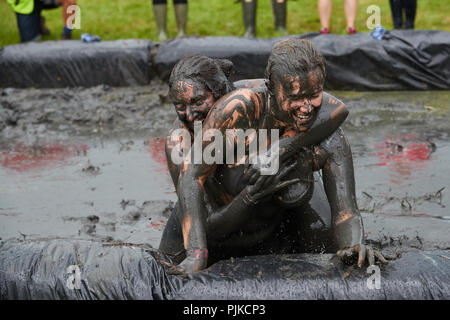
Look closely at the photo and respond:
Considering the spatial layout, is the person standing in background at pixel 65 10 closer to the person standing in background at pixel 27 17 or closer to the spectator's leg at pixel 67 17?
the spectator's leg at pixel 67 17

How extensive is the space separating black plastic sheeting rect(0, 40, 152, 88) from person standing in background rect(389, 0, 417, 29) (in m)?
3.44

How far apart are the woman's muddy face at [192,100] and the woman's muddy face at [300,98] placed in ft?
1.44

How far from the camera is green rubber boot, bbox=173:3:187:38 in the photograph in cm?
Result: 1077

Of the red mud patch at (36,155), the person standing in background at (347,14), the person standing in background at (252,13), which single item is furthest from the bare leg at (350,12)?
the red mud patch at (36,155)

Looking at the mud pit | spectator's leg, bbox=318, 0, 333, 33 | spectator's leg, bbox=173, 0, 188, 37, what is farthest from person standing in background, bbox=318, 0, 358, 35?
spectator's leg, bbox=173, 0, 188, 37

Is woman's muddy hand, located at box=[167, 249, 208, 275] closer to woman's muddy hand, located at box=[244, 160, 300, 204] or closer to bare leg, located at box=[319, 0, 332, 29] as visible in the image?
woman's muddy hand, located at box=[244, 160, 300, 204]

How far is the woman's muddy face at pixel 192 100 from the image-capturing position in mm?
3770

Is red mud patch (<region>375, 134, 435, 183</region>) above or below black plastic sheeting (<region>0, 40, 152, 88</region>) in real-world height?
below

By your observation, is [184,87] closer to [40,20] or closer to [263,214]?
[263,214]

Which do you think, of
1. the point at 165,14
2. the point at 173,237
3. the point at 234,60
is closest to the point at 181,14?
the point at 165,14

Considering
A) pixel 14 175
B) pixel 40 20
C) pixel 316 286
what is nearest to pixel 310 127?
pixel 316 286

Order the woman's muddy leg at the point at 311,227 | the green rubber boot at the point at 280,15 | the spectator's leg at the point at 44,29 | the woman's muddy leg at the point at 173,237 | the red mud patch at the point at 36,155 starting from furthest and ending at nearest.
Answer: the spectator's leg at the point at 44,29 < the green rubber boot at the point at 280,15 < the red mud patch at the point at 36,155 < the woman's muddy leg at the point at 173,237 < the woman's muddy leg at the point at 311,227

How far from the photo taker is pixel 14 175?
22.6ft

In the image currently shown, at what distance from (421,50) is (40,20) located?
5659 mm
